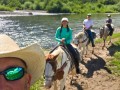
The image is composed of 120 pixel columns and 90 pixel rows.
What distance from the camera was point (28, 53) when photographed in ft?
7.00

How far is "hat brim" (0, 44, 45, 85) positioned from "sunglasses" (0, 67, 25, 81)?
0.11m

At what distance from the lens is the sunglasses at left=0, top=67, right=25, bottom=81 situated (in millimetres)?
1851

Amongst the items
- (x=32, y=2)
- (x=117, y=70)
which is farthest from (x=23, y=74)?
(x=32, y=2)

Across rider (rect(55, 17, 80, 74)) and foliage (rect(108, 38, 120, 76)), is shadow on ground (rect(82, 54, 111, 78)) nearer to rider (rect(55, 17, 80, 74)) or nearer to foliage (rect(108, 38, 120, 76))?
foliage (rect(108, 38, 120, 76))

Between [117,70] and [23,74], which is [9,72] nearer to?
[23,74]

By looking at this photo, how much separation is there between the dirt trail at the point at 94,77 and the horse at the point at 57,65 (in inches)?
61.3

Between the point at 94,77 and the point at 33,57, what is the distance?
9.57 m

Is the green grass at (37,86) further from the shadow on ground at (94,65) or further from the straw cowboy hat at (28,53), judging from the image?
the straw cowboy hat at (28,53)

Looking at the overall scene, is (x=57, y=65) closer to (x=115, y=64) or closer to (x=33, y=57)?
(x=33, y=57)

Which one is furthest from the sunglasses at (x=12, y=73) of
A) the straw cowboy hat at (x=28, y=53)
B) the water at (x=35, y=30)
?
the water at (x=35, y=30)

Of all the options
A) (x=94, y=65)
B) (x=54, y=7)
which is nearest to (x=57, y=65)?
(x=94, y=65)

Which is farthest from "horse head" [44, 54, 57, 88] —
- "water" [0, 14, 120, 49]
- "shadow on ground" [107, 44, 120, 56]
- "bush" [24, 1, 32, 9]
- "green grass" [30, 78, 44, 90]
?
"bush" [24, 1, 32, 9]

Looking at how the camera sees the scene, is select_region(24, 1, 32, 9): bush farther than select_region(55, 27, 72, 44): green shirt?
Yes

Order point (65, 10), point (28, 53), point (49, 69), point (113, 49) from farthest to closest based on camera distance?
point (65, 10)
point (113, 49)
point (49, 69)
point (28, 53)
